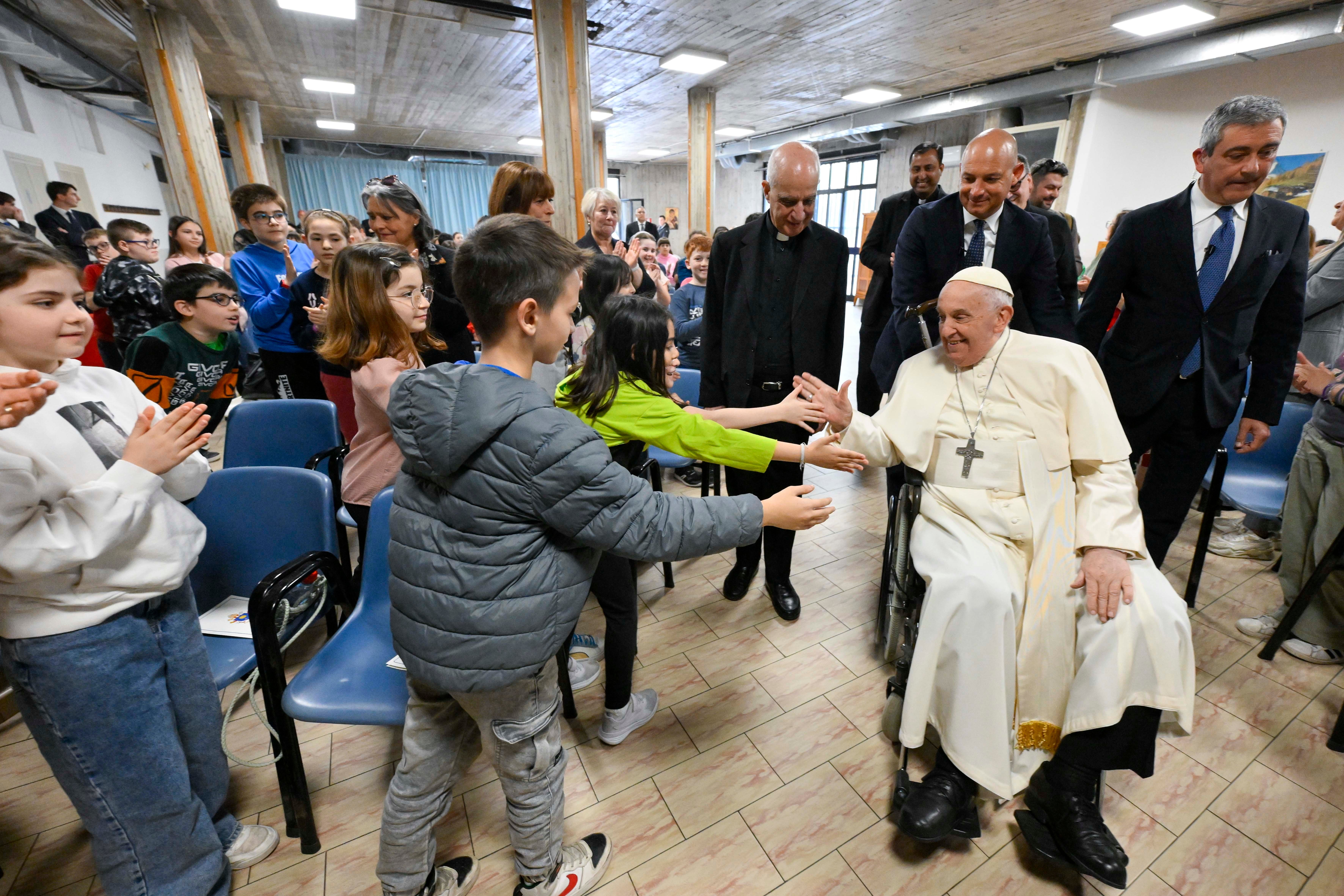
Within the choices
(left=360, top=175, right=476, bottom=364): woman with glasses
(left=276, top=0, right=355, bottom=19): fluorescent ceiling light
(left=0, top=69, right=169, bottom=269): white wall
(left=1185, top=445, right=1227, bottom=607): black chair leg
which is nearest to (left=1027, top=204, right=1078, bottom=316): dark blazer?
(left=1185, top=445, right=1227, bottom=607): black chair leg

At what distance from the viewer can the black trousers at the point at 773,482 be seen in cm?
249

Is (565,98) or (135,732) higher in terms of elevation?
(565,98)

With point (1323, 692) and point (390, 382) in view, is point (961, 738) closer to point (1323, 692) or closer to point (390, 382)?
point (1323, 692)

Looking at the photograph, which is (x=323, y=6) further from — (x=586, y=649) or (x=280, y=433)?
(x=586, y=649)

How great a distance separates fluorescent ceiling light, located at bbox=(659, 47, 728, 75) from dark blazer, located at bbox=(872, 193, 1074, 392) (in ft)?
20.3

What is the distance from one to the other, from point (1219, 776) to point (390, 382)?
2888 millimetres

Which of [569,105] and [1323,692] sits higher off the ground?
[569,105]

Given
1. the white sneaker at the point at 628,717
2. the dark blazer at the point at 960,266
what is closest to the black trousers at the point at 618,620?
the white sneaker at the point at 628,717

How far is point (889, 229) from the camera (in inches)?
135

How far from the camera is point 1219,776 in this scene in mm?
1840

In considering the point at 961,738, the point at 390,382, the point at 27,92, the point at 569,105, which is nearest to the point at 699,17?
the point at 569,105

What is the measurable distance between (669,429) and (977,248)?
1473 mm

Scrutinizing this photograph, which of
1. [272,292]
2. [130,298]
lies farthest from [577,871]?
[130,298]

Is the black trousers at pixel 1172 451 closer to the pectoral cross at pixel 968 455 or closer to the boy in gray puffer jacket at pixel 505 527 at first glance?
the pectoral cross at pixel 968 455
